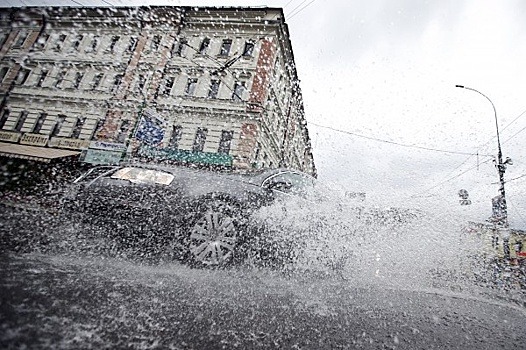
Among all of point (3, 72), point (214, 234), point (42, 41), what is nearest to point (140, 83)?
point (42, 41)

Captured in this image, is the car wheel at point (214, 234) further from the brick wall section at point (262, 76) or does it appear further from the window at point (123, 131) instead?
the window at point (123, 131)

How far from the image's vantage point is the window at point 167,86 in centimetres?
1962

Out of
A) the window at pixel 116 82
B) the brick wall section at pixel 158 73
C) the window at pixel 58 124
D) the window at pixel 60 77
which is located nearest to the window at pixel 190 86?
the brick wall section at pixel 158 73

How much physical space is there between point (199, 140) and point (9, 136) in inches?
544

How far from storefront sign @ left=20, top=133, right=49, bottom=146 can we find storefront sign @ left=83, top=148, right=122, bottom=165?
5.48 meters

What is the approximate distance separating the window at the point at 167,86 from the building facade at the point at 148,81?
0.07 m

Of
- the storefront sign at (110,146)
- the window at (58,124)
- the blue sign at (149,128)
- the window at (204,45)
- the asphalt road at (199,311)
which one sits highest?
the window at (204,45)

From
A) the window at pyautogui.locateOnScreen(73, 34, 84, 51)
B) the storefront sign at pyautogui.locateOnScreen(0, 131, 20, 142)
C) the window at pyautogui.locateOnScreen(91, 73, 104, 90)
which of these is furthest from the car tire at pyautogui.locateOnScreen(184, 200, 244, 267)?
the window at pyautogui.locateOnScreen(73, 34, 84, 51)

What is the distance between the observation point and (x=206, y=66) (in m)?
19.6

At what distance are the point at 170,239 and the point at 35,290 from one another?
6.17 feet

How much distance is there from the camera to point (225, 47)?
20.3 meters

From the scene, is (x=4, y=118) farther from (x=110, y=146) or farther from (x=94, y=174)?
(x=94, y=174)

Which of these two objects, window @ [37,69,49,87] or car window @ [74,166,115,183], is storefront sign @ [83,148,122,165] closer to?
window @ [37,69,49,87]

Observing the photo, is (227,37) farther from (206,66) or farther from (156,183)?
(156,183)
